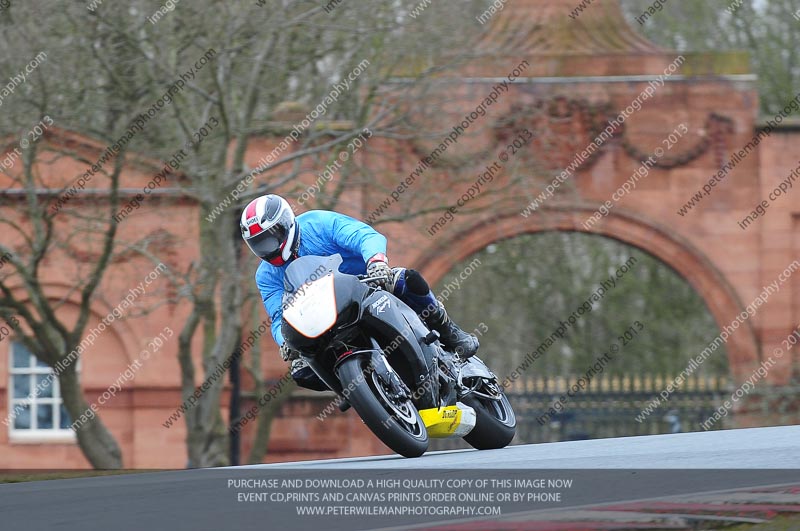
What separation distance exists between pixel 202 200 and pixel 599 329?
20345 millimetres

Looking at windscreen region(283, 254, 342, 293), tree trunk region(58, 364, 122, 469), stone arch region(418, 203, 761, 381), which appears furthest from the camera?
stone arch region(418, 203, 761, 381)

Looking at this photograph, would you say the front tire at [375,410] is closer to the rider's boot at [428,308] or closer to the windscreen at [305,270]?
the windscreen at [305,270]

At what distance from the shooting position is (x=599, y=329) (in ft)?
118

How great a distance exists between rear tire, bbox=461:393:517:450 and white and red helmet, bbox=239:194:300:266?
1.77m

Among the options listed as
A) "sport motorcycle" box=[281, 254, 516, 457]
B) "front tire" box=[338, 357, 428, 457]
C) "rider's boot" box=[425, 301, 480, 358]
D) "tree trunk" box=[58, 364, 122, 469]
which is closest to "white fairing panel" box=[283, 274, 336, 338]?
"sport motorcycle" box=[281, 254, 516, 457]

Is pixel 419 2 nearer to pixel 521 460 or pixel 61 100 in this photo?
pixel 61 100

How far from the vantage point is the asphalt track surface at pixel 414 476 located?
16.6ft

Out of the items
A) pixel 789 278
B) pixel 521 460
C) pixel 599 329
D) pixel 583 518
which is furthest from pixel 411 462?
pixel 599 329

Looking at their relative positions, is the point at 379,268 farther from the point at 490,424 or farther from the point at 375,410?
the point at 490,424

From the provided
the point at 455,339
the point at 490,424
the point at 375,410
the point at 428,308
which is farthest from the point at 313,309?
the point at 490,424

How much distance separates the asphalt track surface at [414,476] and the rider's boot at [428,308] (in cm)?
88

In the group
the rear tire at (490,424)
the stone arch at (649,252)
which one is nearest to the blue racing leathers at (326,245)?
the rear tire at (490,424)

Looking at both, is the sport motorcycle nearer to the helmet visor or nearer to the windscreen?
the windscreen

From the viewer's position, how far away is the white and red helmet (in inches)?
299
